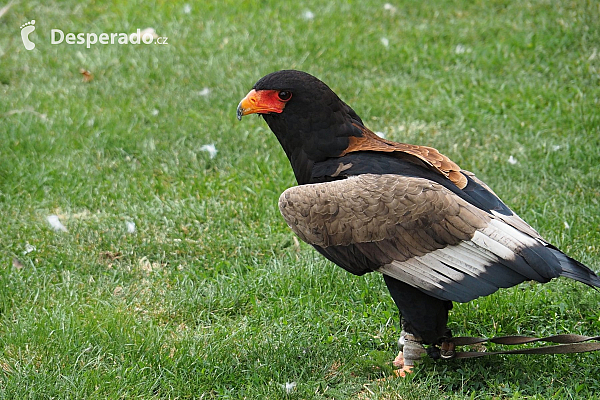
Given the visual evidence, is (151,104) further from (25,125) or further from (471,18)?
(471,18)

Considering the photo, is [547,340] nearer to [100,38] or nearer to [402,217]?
[402,217]

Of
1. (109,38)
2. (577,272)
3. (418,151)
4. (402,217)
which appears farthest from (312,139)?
(109,38)

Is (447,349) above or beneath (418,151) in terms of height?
beneath

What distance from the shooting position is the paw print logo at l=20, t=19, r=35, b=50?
739cm

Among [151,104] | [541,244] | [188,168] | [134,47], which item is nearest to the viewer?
[541,244]

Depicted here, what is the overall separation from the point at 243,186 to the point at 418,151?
1.94m

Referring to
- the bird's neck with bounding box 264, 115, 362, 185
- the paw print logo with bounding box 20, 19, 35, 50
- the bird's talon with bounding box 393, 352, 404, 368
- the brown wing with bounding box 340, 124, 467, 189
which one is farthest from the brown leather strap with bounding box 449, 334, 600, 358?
the paw print logo with bounding box 20, 19, 35, 50

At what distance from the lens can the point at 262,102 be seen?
11.5 feet

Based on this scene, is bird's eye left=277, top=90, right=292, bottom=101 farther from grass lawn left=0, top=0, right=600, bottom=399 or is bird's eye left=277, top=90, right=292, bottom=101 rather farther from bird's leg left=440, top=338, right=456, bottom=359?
bird's leg left=440, top=338, right=456, bottom=359

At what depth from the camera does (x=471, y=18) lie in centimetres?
773

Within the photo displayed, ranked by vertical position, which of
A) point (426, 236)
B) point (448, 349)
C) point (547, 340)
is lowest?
point (448, 349)

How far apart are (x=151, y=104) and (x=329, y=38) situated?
78.6 inches

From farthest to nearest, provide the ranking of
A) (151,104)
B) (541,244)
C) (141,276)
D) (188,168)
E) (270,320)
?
(151,104) < (188,168) < (141,276) < (270,320) < (541,244)

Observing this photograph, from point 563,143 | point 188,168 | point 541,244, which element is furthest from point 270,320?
point 563,143
